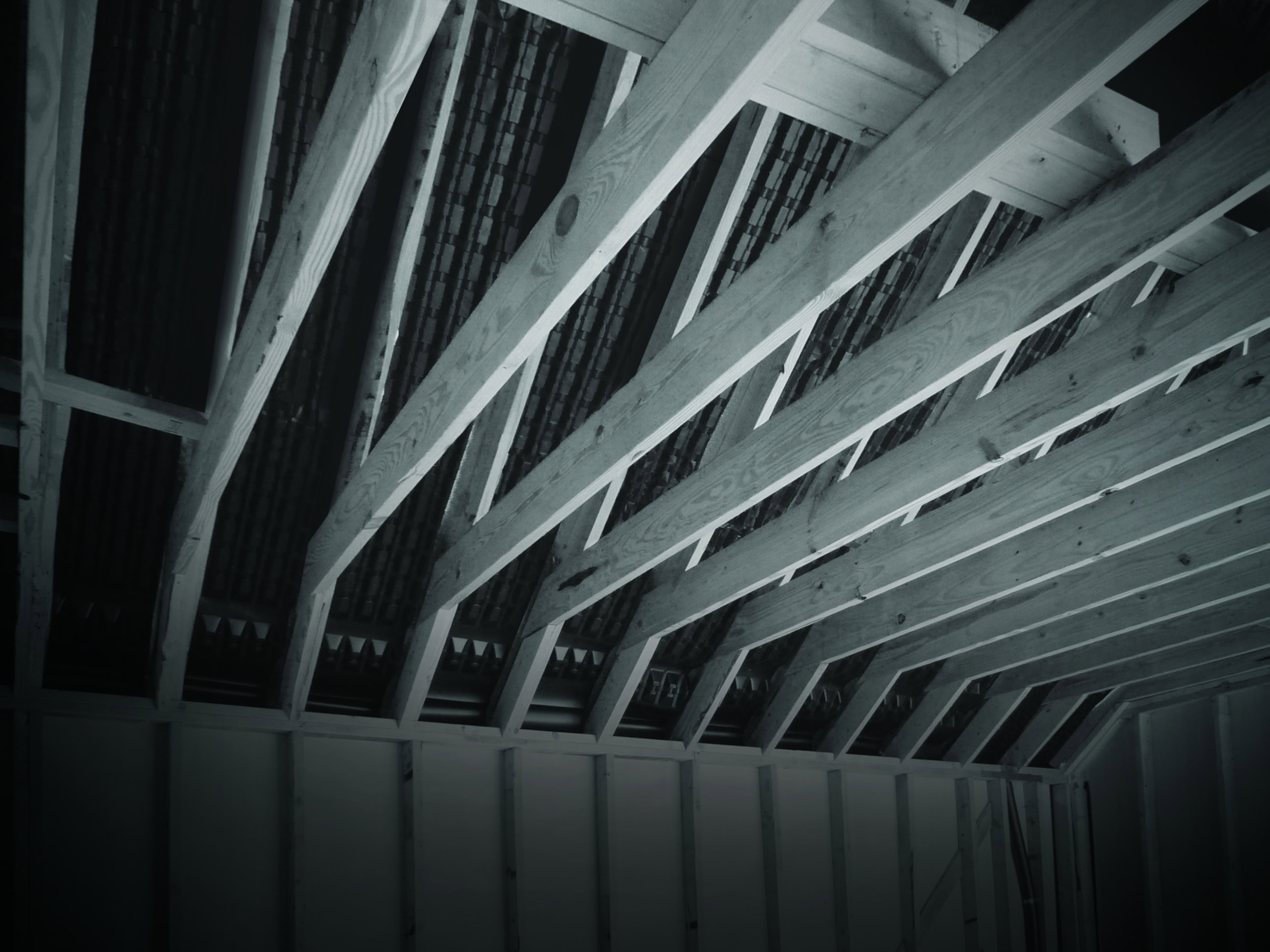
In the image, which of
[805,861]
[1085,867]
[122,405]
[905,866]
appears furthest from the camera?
[1085,867]

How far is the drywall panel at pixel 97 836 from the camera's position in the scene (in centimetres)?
381

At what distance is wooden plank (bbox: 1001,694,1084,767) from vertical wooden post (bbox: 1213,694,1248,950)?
885mm

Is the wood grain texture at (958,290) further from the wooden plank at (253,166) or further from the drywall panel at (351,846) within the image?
the drywall panel at (351,846)

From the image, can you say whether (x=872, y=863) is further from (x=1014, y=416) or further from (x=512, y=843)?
(x=1014, y=416)

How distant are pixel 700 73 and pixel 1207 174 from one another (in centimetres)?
110

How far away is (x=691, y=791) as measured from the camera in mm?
5492

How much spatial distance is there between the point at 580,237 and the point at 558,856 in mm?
3612

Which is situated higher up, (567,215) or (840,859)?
(567,215)

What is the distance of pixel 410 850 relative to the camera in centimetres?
457

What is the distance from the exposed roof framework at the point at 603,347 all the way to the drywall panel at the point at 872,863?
4.59ft

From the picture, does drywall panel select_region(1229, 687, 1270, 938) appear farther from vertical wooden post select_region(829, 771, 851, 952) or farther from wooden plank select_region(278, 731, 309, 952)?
wooden plank select_region(278, 731, 309, 952)

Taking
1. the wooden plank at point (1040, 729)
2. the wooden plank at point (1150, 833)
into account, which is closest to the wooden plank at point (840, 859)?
the wooden plank at point (1040, 729)

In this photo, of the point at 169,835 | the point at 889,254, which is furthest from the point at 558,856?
the point at 889,254

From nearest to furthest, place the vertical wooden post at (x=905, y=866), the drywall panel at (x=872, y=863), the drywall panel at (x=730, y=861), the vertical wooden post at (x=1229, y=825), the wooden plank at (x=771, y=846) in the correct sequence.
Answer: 1. the drywall panel at (x=730, y=861)
2. the wooden plank at (x=771, y=846)
3. the drywall panel at (x=872, y=863)
4. the vertical wooden post at (x=905, y=866)
5. the vertical wooden post at (x=1229, y=825)
